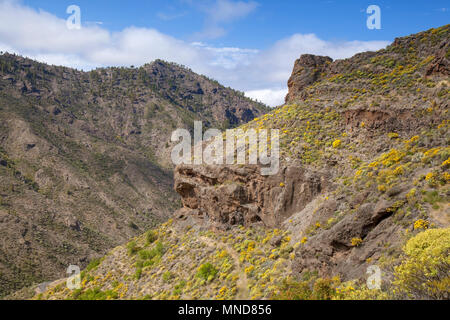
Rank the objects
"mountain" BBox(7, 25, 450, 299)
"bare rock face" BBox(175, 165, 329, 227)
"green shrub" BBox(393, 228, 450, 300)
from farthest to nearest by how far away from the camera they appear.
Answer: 1. "bare rock face" BBox(175, 165, 329, 227)
2. "mountain" BBox(7, 25, 450, 299)
3. "green shrub" BBox(393, 228, 450, 300)

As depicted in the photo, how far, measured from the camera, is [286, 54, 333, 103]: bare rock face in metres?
38.2

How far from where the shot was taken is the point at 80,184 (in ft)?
339

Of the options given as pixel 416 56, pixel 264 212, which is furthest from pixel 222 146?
pixel 416 56

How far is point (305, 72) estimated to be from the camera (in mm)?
38719

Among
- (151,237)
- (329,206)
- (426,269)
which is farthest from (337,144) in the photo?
(151,237)

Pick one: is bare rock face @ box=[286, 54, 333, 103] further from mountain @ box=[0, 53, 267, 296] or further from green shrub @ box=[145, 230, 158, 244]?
mountain @ box=[0, 53, 267, 296]

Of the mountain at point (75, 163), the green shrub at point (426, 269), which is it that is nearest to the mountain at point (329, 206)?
the green shrub at point (426, 269)

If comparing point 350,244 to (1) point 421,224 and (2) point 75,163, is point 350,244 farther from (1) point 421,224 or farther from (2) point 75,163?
(2) point 75,163

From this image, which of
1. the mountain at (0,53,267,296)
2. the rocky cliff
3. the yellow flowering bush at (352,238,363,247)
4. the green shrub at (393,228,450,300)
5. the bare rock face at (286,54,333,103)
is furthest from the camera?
the mountain at (0,53,267,296)

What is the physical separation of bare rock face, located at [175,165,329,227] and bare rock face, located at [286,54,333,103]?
560 inches

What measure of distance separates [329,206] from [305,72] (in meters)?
21.6

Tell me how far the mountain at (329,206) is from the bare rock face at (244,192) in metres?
0.10

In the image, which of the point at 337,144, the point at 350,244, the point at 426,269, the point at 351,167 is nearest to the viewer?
the point at 426,269

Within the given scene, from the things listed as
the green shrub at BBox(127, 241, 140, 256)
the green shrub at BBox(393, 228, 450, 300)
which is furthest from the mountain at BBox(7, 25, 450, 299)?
the green shrub at BBox(127, 241, 140, 256)
